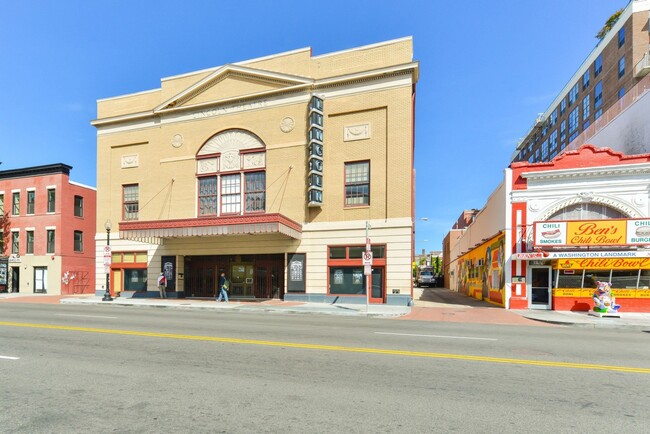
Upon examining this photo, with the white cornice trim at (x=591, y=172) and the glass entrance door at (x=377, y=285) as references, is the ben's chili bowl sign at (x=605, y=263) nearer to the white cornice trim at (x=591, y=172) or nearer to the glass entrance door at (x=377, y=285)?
the white cornice trim at (x=591, y=172)

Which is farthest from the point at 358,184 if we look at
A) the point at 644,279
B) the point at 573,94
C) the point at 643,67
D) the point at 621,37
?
the point at 573,94

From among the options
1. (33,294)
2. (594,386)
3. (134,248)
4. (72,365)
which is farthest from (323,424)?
(33,294)

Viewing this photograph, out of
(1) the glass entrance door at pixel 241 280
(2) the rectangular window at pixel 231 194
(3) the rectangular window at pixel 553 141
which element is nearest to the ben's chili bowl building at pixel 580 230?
(1) the glass entrance door at pixel 241 280

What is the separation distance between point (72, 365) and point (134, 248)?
21.0 meters

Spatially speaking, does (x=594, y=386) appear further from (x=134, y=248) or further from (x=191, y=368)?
(x=134, y=248)

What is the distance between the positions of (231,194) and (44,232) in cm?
1953

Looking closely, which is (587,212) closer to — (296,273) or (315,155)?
(315,155)

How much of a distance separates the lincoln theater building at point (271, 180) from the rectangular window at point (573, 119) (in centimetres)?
4419

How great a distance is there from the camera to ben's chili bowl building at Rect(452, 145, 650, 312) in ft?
58.4

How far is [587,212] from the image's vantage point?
18984 mm

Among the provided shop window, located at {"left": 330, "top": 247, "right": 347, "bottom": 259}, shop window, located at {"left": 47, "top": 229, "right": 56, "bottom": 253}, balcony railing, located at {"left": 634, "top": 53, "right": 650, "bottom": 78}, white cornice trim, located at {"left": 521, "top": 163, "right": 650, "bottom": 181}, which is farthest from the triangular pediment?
balcony railing, located at {"left": 634, "top": 53, "right": 650, "bottom": 78}

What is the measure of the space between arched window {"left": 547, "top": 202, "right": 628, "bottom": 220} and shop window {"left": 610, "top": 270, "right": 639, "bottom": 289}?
8.57ft

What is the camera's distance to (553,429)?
13.7ft

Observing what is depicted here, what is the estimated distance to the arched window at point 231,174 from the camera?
23453 millimetres
